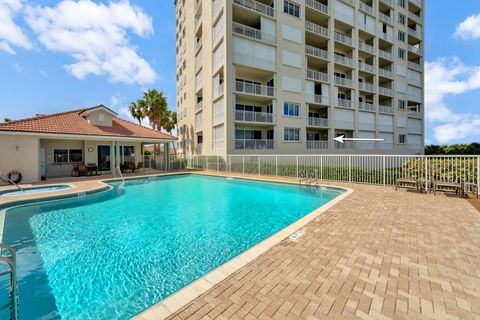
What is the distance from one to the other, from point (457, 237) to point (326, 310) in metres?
4.08

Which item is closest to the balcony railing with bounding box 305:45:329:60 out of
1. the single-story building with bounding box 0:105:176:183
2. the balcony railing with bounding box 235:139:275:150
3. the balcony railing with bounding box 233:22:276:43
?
the balcony railing with bounding box 233:22:276:43

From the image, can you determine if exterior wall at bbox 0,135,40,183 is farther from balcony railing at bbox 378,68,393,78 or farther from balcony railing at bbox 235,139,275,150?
balcony railing at bbox 378,68,393,78

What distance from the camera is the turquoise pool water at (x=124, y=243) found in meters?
3.42

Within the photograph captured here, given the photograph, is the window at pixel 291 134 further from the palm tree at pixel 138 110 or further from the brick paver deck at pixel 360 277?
the palm tree at pixel 138 110

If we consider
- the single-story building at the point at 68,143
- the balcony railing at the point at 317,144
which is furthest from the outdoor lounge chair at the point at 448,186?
the single-story building at the point at 68,143

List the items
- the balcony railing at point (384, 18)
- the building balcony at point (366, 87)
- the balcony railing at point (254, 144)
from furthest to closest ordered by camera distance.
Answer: the balcony railing at point (384, 18) → the building balcony at point (366, 87) → the balcony railing at point (254, 144)

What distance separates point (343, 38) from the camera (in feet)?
85.7

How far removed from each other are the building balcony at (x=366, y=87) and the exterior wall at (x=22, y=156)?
113 ft

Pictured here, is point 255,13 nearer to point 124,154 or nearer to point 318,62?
point 318,62

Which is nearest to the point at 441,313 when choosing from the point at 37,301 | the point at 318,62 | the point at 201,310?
the point at 201,310

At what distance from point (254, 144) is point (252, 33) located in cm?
1115

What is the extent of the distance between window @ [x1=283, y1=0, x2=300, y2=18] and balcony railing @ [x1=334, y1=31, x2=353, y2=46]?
624 centimetres

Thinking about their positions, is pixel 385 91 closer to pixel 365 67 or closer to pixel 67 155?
pixel 365 67

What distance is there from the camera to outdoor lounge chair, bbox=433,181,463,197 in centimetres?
793
